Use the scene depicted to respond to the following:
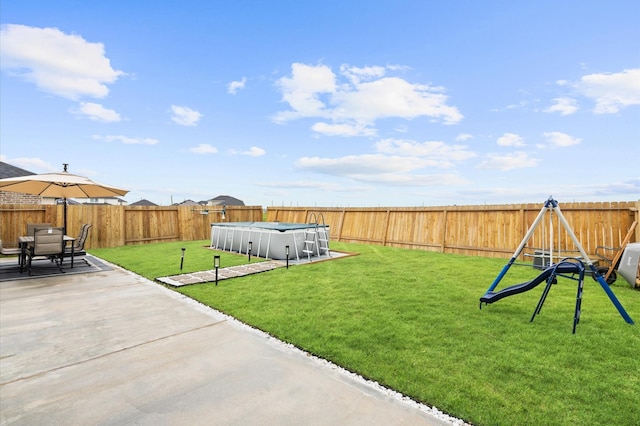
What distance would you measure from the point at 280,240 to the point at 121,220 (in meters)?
8.54

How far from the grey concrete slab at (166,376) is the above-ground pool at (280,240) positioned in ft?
15.7

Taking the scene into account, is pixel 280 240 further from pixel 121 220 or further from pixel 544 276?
pixel 121 220

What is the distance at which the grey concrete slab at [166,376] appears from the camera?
223 cm

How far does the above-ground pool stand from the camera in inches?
371

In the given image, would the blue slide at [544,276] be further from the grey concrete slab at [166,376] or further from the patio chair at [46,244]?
the patio chair at [46,244]

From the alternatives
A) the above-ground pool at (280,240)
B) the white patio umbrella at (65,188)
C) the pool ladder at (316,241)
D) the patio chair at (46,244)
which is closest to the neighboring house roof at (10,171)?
the white patio umbrella at (65,188)

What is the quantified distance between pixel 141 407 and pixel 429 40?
41.3 feet

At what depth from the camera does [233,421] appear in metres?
2.13

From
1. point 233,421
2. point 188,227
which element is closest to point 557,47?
point 233,421

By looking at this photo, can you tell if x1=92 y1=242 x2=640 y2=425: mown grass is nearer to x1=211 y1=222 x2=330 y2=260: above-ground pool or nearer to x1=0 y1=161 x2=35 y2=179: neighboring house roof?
x1=211 y1=222 x2=330 y2=260: above-ground pool

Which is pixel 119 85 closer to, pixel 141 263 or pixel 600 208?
pixel 141 263

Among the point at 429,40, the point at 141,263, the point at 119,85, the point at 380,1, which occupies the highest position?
the point at 380,1

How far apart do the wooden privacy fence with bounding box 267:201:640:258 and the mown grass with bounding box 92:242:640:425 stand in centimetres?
222

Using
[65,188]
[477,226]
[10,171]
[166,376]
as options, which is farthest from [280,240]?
[10,171]
